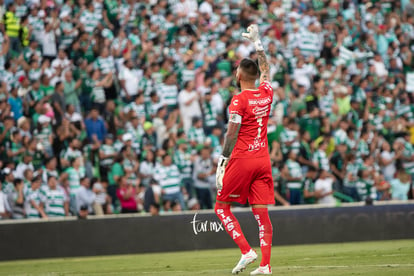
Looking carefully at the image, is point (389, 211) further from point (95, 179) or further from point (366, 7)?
point (366, 7)

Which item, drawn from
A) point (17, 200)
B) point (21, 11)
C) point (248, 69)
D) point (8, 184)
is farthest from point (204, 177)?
point (248, 69)

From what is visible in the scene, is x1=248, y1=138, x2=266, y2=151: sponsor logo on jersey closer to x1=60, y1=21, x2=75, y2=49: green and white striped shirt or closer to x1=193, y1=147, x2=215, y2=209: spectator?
x1=193, y1=147, x2=215, y2=209: spectator

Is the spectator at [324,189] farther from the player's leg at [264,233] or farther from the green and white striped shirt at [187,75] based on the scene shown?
the player's leg at [264,233]

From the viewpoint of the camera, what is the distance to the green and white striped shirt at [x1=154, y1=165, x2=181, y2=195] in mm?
18562

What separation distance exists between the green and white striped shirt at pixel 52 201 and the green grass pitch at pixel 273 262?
161 cm

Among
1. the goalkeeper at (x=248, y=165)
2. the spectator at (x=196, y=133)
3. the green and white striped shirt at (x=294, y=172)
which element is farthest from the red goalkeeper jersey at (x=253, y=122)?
the spectator at (x=196, y=133)

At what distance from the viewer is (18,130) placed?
18750 mm

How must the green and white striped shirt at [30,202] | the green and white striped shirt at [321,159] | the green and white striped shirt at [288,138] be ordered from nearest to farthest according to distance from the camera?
1. the green and white striped shirt at [30,202]
2. the green and white striped shirt at [321,159]
3. the green and white striped shirt at [288,138]

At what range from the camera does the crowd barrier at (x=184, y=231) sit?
1664 cm

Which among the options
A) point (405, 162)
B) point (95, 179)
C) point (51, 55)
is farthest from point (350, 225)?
point (51, 55)

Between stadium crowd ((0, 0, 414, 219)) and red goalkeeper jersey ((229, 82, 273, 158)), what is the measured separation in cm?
798

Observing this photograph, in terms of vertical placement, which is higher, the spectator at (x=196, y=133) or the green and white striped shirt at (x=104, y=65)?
the green and white striped shirt at (x=104, y=65)

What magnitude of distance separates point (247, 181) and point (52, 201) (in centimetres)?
868

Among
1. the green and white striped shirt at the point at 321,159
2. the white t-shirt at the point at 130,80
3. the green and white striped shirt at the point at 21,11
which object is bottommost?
the green and white striped shirt at the point at 321,159
